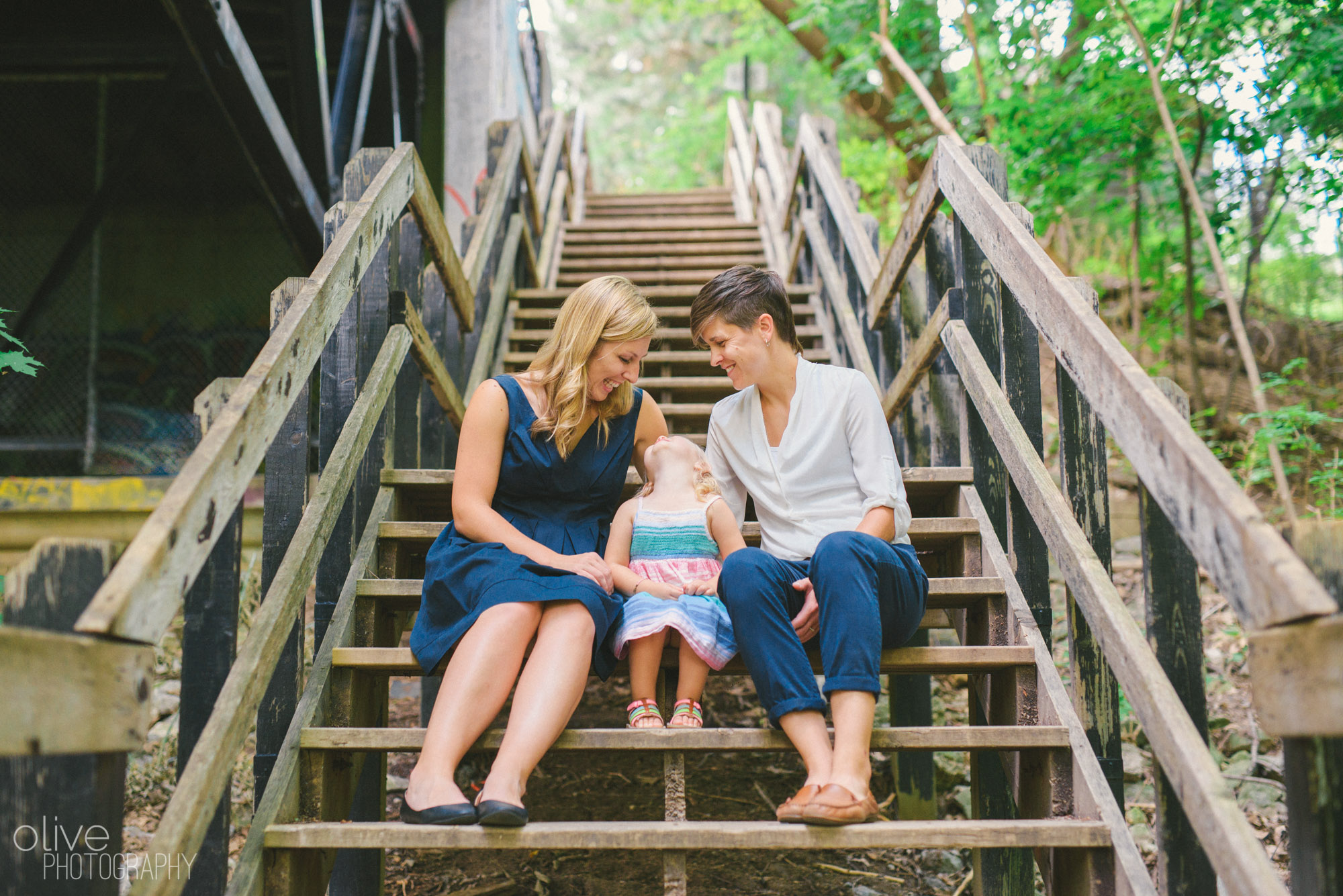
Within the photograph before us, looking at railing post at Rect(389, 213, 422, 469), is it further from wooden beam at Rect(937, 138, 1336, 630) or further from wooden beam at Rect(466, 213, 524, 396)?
wooden beam at Rect(937, 138, 1336, 630)

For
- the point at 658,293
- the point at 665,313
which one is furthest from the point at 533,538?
the point at 658,293

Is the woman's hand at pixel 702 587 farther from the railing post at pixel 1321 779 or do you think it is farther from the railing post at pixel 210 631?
the railing post at pixel 1321 779

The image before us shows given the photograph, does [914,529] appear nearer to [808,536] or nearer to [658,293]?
[808,536]

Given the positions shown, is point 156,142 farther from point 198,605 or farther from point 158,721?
point 198,605

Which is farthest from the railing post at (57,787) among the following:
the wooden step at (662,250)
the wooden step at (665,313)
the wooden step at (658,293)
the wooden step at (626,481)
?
the wooden step at (662,250)

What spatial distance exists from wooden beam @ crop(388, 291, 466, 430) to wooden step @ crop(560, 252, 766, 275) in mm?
2664

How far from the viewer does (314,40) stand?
12.2 feet

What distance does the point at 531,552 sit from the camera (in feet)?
6.15

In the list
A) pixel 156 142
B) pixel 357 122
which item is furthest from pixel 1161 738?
pixel 156 142

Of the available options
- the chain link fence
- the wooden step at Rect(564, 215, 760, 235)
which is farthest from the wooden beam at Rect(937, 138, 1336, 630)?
the chain link fence

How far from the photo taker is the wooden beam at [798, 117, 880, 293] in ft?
11.4

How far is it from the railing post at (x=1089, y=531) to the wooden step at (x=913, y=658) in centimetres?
12

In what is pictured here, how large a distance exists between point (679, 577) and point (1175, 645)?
3.17ft

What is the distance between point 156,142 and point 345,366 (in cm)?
524
